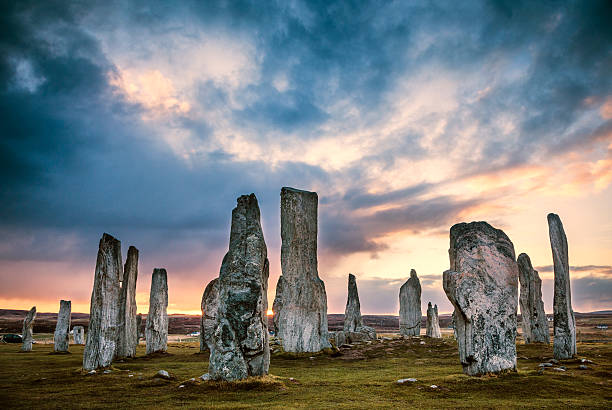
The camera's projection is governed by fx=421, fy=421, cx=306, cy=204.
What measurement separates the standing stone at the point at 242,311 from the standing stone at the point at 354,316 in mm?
17234

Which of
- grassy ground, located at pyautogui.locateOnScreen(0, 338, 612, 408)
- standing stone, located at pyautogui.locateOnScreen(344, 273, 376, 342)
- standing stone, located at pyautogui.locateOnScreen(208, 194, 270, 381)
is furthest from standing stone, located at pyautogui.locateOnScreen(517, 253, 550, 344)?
standing stone, located at pyautogui.locateOnScreen(208, 194, 270, 381)

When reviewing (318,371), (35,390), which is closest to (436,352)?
(318,371)

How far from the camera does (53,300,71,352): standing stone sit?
80.6ft

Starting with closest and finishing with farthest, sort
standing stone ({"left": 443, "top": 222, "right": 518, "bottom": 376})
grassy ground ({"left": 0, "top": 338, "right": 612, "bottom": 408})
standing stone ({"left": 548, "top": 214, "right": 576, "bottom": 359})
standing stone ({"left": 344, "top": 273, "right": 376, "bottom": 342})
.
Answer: grassy ground ({"left": 0, "top": 338, "right": 612, "bottom": 408}), standing stone ({"left": 443, "top": 222, "right": 518, "bottom": 376}), standing stone ({"left": 548, "top": 214, "right": 576, "bottom": 359}), standing stone ({"left": 344, "top": 273, "right": 376, "bottom": 342})

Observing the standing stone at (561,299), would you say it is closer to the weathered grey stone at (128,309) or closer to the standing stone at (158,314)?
the weathered grey stone at (128,309)

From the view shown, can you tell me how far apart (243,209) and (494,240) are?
286 inches

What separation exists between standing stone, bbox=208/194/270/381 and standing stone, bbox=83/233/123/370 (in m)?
6.06

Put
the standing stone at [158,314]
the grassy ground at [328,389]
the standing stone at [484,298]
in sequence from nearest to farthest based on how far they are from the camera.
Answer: the grassy ground at [328,389] < the standing stone at [484,298] < the standing stone at [158,314]

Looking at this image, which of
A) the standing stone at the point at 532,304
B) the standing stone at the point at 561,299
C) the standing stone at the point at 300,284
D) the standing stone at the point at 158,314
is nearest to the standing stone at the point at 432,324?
the standing stone at the point at 532,304

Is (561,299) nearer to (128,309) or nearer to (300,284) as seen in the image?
(300,284)

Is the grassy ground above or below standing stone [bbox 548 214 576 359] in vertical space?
below

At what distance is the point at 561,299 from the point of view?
15070 mm

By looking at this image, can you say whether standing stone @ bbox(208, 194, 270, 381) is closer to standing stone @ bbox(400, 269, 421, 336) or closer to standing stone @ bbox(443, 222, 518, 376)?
standing stone @ bbox(443, 222, 518, 376)

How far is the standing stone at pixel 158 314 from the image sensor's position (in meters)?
22.4
